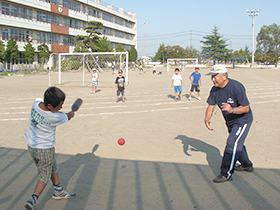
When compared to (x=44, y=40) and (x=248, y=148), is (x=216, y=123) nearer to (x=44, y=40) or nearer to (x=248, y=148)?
(x=248, y=148)

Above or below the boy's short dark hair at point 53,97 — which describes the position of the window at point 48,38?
above

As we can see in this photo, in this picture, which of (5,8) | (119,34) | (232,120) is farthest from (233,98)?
(119,34)

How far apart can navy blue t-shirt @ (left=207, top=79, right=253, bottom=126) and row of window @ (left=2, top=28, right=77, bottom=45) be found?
45.9 metres

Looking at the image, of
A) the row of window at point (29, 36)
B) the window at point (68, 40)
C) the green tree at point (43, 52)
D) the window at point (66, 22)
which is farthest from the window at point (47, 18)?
the green tree at point (43, 52)

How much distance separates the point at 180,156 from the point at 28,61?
46.7m

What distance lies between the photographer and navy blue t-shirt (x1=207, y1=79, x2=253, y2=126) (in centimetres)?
404

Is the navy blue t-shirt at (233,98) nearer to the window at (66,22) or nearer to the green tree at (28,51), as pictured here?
the green tree at (28,51)

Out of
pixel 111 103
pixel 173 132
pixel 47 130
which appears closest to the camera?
pixel 47 130

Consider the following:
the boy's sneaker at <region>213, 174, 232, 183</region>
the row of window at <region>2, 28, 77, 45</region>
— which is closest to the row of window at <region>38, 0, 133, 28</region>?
the row of window at <region>2, 28, 77, 45</region>

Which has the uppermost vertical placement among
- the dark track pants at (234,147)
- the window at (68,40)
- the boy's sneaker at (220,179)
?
the window at (68,40)

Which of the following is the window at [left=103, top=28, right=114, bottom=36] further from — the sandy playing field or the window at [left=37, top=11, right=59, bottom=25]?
the sandy playing field

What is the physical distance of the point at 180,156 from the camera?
17.7 ft

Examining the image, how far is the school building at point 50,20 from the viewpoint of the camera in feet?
141

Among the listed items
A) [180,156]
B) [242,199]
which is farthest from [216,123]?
[242,199]
